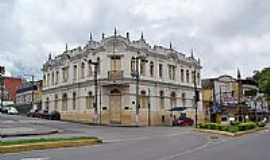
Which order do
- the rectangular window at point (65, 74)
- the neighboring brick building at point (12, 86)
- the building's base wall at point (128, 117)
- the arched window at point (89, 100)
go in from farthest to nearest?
the neighboring brick building at point (12, 86) < the rectangular window at point (65, 74) < the arched window at point (89, 100) < the building's base wall at point (128, 117)

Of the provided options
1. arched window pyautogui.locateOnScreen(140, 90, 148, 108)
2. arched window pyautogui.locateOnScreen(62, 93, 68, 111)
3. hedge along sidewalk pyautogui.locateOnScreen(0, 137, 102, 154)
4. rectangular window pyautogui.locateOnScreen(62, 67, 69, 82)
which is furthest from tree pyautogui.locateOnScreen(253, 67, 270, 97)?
hedge along sidewalk pyautogui.locateOnScreen(0, 137, 102, 154)

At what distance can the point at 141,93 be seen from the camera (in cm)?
5509

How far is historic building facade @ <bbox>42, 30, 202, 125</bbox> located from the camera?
5316 centimetres

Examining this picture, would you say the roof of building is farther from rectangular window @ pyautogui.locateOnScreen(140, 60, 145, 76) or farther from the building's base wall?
the building's base wall

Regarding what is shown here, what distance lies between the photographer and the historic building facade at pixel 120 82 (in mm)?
53156

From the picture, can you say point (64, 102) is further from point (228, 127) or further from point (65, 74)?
point (228, 127)

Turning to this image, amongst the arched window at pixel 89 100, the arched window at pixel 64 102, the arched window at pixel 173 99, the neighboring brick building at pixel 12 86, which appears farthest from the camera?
the neighboring brick building at pixel 12 86

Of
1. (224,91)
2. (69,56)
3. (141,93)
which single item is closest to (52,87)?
(69,56)

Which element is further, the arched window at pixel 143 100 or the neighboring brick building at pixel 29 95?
the neighboring brick building at pixel 29 95

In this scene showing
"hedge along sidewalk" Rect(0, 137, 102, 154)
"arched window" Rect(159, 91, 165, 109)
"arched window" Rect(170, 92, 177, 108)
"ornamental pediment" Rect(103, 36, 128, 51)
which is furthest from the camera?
"arched window" Rect(170, 92, 177, 108)

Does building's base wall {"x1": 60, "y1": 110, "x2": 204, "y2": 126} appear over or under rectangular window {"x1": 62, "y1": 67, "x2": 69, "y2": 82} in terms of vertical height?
under

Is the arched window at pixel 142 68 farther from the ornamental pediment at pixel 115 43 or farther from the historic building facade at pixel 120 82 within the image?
the ornamental pediment at pixel 115 43

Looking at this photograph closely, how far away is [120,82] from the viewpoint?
173 feet

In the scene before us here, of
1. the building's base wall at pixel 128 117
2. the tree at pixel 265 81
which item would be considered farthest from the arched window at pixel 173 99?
the tree at pixel 265 81
